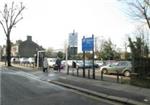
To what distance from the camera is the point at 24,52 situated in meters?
140

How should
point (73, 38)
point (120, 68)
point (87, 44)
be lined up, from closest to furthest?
point (87, 44) → point (73, 38) → point (120, 68)

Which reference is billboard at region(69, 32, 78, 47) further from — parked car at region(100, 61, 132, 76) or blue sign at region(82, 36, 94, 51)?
parked car at region(100, 61, 132, 76)

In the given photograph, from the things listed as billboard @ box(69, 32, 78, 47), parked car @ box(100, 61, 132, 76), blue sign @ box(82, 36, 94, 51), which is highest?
billboard @ box(69, 32, 78, 47)

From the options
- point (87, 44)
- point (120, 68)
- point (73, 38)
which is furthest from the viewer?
point (120, 68)

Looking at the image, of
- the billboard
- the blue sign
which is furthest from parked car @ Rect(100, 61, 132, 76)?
the blue sign

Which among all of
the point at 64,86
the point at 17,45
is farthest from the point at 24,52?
the point at 64,86

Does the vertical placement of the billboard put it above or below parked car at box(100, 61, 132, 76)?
above

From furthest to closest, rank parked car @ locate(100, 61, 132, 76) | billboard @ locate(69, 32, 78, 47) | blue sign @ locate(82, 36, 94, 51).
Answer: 1. billboard @ locate(69, 32, 78, 47)
2. parked car @ locate(100, 61, 132, 76)
3. blue sign @ locate(82, 36, 94, 51)

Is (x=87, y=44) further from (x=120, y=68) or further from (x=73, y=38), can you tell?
(x=120, y=68)

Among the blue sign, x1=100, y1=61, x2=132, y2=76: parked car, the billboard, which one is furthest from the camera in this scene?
the billboard

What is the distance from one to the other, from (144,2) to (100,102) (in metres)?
15.1

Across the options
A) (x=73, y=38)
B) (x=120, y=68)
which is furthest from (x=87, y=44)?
(x=120, y=68)

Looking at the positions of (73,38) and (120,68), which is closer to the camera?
(73,38)

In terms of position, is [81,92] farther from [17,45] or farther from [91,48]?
[17,45]
